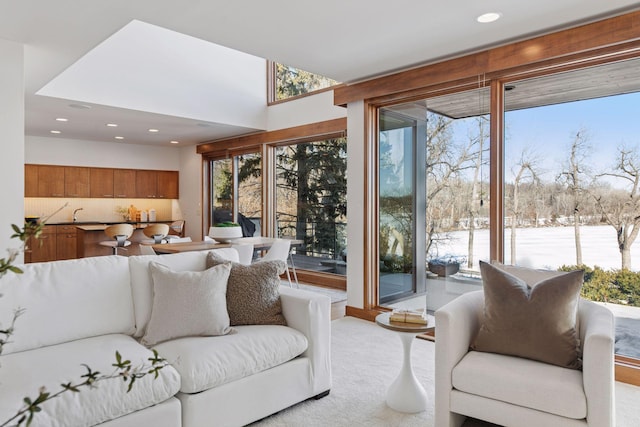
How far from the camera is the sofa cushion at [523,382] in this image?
201 centimetres

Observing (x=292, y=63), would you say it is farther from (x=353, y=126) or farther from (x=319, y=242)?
(x=319, y=242)

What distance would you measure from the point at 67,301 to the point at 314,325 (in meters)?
1.41

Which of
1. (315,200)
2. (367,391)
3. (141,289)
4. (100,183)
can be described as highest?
(100,183)

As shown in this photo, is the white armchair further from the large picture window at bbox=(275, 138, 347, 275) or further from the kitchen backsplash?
the kitchen backsplash

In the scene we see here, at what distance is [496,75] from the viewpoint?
147 inches

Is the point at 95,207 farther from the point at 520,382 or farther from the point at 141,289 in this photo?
the point at 520,382

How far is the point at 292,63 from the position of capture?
398cm

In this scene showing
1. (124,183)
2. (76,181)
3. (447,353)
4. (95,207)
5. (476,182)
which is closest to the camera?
(447,353)

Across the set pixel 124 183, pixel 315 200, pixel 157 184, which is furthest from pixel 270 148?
pixel 124 183

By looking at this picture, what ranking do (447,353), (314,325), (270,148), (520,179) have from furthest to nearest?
(270,148), (520,179), (314,325), (447,353)

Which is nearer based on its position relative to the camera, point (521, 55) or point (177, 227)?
point (521, 55)

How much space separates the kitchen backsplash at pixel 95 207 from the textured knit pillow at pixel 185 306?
6.36 meters

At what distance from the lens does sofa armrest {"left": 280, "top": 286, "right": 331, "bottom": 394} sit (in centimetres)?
273

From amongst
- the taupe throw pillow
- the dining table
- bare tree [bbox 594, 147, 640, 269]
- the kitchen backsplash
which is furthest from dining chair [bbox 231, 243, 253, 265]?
the kitchen backsplash
